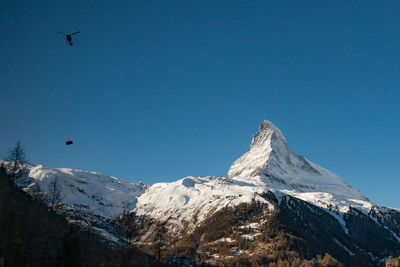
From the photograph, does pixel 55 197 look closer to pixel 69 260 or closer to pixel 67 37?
pixel 69 260

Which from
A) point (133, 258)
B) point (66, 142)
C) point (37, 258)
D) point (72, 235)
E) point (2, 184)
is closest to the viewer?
point (66, 142)

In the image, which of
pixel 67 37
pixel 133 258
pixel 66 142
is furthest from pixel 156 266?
pixel 67 37

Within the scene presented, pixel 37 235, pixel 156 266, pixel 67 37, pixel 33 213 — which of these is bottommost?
pixel 156 266

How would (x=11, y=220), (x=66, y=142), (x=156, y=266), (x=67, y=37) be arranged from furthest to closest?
(x=156, y=266), (x=11, y=220), (x=66, y=142), (x=67, y=37)

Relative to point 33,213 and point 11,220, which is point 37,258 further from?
point 33,213

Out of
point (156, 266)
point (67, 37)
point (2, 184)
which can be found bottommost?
point (156, 266)

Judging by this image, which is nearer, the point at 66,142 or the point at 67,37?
the point at 67,37

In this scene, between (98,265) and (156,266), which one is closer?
(98,265)

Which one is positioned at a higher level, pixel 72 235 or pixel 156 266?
pixel 72 235

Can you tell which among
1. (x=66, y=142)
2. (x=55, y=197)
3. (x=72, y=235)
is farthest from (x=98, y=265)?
(x=66, y=142)
